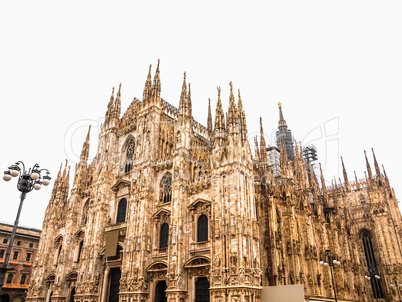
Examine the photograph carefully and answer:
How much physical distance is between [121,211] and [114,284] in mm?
7653

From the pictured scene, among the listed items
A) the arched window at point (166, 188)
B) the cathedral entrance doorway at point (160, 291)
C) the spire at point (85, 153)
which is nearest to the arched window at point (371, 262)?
the cathedral entrance doorway at point (160, 291)

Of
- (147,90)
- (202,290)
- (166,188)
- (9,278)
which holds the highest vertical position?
(147,90)

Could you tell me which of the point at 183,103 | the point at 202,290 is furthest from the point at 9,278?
the point at 183,103

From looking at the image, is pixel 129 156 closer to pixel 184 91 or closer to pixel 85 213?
pixel 85 213

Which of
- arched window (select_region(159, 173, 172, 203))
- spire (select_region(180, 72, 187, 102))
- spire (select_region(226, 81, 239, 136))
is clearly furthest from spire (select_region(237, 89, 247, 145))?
arched window (select_region(159, 173, 172, 203))

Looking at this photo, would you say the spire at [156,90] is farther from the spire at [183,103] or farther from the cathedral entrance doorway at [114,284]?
the cathedral entrance doorway at [114,284]

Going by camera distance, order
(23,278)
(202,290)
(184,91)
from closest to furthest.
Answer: (202,290) → (184,91) → (23,278)

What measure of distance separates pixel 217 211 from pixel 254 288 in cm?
626

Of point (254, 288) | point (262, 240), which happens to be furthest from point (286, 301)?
point (262, 240)

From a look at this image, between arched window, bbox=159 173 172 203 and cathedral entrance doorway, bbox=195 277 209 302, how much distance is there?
852 centimetres

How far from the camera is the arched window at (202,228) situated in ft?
89.6

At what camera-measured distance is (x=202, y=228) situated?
2766 cm

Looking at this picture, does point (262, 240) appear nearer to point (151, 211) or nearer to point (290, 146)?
point (151, 211)

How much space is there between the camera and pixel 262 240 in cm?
2856
